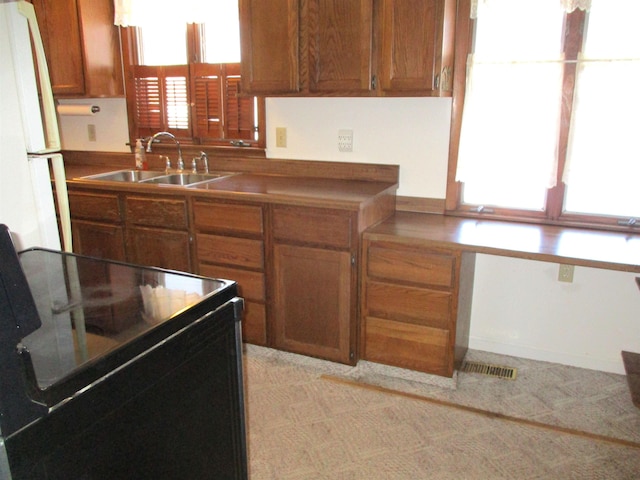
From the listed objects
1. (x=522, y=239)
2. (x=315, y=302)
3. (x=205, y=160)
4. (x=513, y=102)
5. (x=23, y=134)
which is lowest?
(x=315, y=302)

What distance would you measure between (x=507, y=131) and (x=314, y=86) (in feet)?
3.39

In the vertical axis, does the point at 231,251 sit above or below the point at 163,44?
below

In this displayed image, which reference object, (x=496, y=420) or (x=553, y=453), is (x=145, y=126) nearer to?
(x=496, y=420)

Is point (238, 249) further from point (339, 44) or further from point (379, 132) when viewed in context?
point (339, 44)

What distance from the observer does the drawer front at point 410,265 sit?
236 centimetres

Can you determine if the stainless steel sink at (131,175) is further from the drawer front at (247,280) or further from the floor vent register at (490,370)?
the floor vent register at (490,370)

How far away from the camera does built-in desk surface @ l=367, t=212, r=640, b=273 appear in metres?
2.11

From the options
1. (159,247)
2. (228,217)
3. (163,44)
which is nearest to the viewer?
(228,217)

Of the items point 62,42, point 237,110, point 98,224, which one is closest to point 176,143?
point 237,110

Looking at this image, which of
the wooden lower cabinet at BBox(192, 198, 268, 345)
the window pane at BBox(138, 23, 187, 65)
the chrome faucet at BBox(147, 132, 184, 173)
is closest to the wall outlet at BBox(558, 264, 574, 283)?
the wooden lower cabinet at BBox(192, 198, 268, 345)

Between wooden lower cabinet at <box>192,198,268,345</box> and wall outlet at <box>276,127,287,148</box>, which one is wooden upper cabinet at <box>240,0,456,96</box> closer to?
wall outlet at <box>276,127,287,148</box>

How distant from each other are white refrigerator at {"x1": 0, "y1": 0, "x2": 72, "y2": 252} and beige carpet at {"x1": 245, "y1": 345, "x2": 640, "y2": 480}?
1.23 metres

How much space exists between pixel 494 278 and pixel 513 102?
0.94 metres

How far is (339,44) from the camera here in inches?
101
